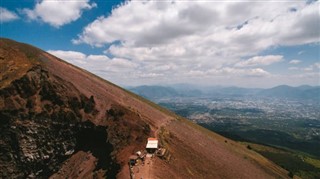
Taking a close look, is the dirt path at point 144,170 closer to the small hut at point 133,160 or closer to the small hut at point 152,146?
the small hut at point 133,160

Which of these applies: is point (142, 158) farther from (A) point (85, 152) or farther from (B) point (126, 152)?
(A) point (85, 152)

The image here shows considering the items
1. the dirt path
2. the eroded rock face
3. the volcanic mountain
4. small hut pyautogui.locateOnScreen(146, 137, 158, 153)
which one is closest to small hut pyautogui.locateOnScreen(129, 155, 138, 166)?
the dirt path

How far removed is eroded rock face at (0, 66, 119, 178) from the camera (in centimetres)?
5269

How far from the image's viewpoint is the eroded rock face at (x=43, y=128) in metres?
52.7

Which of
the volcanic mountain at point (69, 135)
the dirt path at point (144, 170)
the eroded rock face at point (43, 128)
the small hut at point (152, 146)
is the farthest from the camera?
the eroded rock face at point (43, 128)

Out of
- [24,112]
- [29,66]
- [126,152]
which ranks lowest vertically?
[126,152]

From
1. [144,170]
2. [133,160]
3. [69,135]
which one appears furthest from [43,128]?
[144,170]

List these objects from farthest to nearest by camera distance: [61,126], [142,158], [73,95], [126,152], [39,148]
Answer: [73,95] < [61,126] < [39,148] < [126,152] < [142,158]

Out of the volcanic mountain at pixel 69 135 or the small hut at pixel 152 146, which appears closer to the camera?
the small hut at pixel 152 146

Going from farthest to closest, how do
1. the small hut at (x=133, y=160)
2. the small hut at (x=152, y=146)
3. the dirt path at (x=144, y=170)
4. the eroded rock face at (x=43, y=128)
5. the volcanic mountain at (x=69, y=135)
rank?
the eroded rock face at (x=43, y=128) < the volcanic mountain at (x=69, y=135) < the small hut at (x=152, y=146) < the small hut at (x=133, y=160) < the dirt path at (x=144, y=170)

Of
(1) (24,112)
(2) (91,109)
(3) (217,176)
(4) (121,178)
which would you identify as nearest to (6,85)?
(1) (24,112)

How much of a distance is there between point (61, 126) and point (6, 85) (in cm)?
1501

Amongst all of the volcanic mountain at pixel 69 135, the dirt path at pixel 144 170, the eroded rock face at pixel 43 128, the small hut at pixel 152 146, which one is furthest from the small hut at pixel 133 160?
the small hut at pixel 152 146

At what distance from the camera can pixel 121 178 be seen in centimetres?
4391
